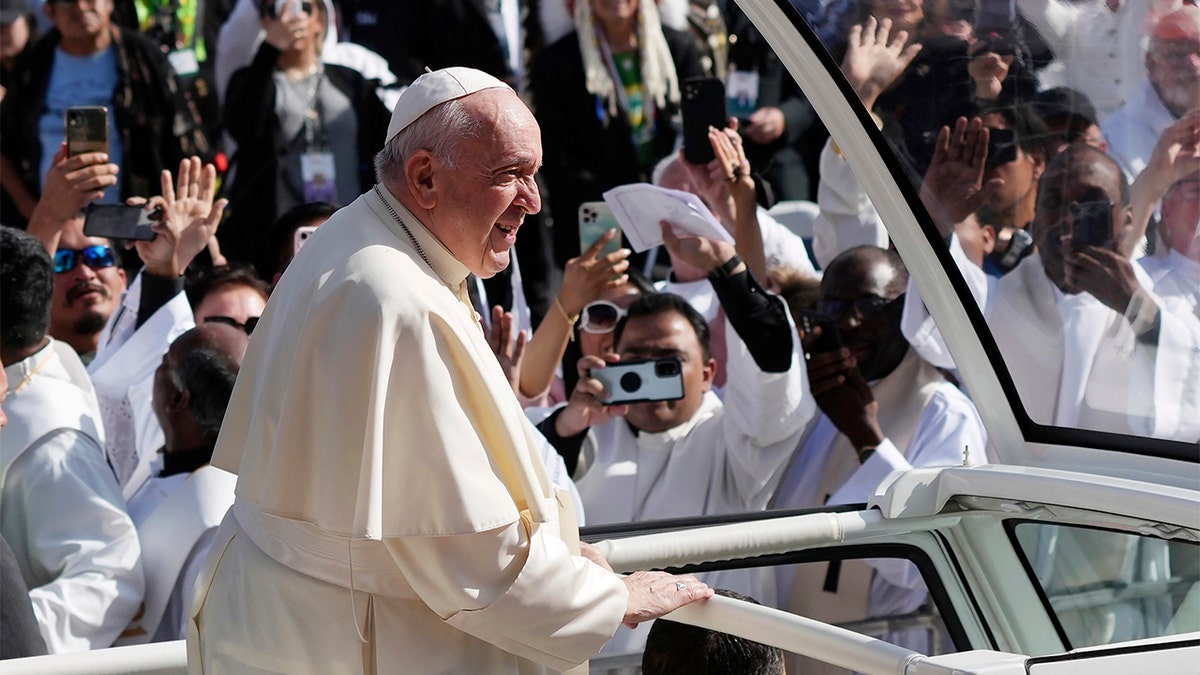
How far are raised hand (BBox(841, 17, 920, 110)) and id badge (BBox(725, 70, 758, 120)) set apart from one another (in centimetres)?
299

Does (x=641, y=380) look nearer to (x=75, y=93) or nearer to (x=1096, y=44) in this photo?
(x=1096, y=44)

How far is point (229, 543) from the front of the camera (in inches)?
86.4

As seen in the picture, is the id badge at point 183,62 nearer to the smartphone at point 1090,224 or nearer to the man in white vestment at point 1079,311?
the man in white vestment at point 1079,311

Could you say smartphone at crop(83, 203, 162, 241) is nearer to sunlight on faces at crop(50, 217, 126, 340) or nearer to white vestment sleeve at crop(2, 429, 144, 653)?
sunlight on faces at crop(50, 217, 126, 340)

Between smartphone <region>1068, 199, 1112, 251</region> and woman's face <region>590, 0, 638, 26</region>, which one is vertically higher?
woman's face <region>590, 0, 638, 26</region>

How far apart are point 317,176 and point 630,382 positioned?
2204 millimetres

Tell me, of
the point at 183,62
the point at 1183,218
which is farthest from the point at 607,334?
the point at 183,62

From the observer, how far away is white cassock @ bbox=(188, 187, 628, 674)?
199 cm

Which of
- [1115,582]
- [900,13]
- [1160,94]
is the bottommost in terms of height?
[1115,582]

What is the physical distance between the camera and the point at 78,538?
3.46 metres

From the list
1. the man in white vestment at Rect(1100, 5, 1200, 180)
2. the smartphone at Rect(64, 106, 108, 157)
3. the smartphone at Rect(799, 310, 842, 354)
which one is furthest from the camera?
the smartphone at Rect(64, 106, 108, 157)

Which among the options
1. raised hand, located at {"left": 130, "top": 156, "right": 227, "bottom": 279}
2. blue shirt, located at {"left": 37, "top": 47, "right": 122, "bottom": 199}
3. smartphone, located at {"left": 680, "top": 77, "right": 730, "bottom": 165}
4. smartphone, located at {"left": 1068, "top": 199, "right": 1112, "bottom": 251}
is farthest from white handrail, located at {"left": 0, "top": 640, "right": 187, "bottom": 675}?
blue shirt, located at {"left": 37, "top": 47, "right": 122, "bottom": 199}

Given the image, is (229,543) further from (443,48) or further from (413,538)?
(443,48)

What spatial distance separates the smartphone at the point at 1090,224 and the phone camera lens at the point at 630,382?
153 cm
